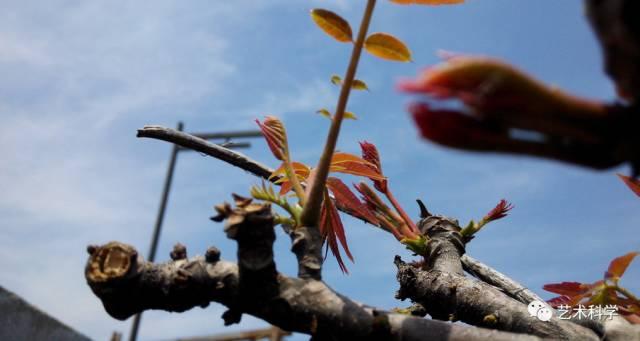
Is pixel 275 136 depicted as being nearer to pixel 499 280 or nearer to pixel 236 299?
pixel 236 299

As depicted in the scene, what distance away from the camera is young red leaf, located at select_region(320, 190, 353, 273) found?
130 cm

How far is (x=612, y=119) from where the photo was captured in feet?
1.69

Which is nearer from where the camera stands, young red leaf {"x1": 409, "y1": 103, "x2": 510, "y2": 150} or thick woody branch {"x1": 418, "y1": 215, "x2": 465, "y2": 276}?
young red leaf {"x1": 409, "y1": 103, "x2": 510, "y2": 150}

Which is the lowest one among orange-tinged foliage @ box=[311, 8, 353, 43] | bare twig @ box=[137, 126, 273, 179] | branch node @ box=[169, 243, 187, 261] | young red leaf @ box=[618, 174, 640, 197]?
branch node @ box=[169, 243, 187, 261]

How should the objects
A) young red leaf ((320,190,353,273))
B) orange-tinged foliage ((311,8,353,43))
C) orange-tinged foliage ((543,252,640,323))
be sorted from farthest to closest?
young red leaf ((320,190,353,273)) < orange-tinged foliage ((543,252,640,323)) < orange-tinged foliage ((311,8,353,43))

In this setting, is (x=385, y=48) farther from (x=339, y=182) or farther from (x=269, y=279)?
(x=339, y=182)

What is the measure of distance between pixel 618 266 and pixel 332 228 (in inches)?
23.2

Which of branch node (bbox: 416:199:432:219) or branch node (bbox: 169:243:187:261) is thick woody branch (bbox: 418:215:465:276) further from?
branch node (bbox: 169:243:187:261)

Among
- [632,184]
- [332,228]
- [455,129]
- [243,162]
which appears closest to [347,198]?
[332,228]

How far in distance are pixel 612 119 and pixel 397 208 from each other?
0.98m

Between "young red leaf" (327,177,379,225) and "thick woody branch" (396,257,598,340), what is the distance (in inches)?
6.1

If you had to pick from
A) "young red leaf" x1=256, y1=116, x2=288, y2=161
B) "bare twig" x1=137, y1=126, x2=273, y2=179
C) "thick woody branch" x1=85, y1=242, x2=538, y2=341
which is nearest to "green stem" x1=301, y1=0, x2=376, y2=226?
"thick woody branch" x1=85, y1=242, x2=538, y2=341

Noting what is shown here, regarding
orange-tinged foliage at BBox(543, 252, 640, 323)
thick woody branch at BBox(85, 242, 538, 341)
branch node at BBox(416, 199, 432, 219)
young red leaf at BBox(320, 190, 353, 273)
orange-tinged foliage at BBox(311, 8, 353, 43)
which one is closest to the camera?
thick woody branch at BBox(85, 242, 538, 341)

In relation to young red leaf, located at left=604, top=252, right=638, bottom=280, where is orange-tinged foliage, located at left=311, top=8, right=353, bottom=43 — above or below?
above
